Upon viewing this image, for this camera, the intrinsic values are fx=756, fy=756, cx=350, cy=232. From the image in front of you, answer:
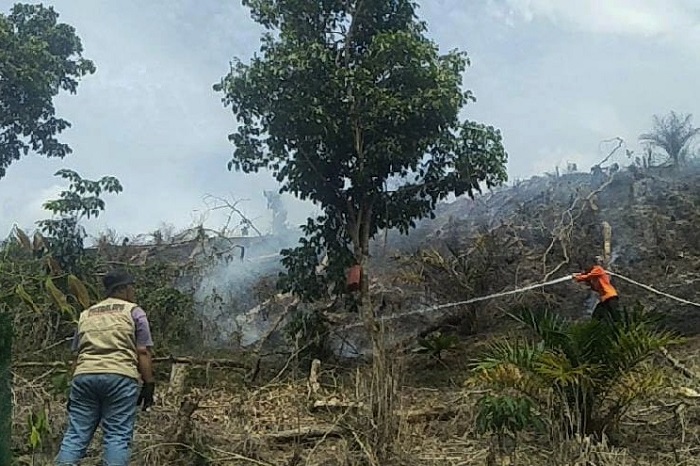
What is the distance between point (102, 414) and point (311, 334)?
4623 millimetres

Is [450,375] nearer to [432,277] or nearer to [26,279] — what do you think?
[432,277]

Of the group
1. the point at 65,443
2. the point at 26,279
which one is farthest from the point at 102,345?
the point at 26,279

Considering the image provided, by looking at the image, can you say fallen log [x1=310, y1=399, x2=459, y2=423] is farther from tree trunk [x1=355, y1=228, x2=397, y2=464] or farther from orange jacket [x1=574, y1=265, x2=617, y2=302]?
orange jacket [x1=574, y1=265, x2=617, y2=302]

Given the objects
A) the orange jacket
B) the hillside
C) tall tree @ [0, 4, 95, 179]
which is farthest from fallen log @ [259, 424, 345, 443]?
tall tree @ [0, 4, 95, 179]

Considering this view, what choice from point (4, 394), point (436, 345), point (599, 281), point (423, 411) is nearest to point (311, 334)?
point (436, 345)

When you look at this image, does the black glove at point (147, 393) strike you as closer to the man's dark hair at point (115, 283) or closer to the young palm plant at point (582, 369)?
the man's dark hair at point (115, 283)

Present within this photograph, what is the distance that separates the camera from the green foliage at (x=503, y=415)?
5086 mm

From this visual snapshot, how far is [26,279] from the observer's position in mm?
8391

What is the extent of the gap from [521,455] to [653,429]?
1350mm

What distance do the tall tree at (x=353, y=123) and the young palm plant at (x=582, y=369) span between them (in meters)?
3.63

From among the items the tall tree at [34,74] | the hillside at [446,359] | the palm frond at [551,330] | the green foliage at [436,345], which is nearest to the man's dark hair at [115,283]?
the hillside at [446,359]

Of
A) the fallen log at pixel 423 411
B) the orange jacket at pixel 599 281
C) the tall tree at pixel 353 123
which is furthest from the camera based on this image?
the tall tree at pixel 353 123

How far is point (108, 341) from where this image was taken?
474 cm

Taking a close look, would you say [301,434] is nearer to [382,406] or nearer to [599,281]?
[382,406]
